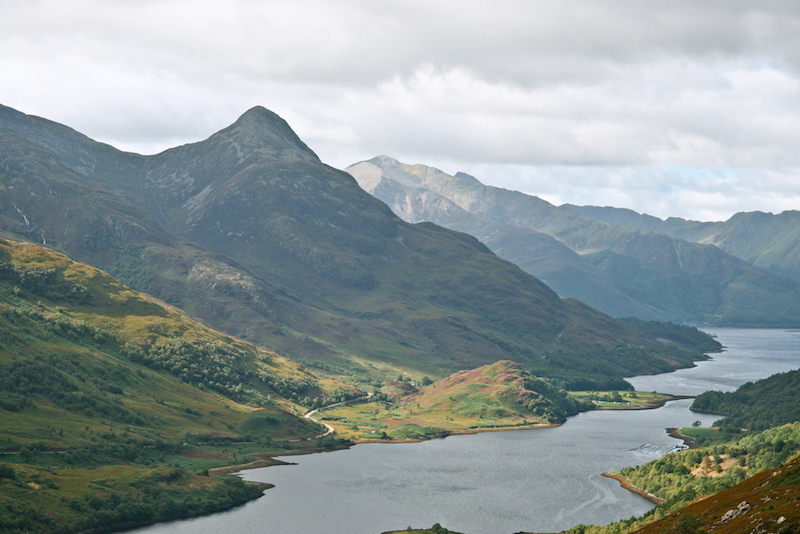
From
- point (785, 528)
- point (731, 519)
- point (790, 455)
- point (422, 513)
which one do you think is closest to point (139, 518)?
point (422, 513)

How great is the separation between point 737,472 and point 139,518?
457 ft

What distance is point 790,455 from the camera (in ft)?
632

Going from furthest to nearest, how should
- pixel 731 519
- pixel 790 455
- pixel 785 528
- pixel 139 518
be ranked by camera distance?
pixel 790 455 < pixel 139 518 < pixel 731 519 < pixel 785 528

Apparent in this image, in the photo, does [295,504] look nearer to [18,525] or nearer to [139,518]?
[139,518]

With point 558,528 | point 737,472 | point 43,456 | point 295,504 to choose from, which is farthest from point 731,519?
point 43,456

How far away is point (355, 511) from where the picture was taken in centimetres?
19450

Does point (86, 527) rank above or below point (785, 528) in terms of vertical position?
below

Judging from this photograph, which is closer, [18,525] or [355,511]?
[18,525]

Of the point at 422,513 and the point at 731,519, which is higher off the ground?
the point at 731,519

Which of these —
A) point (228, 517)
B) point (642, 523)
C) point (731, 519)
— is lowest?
point (228, 517)

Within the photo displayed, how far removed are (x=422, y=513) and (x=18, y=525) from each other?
88.6m

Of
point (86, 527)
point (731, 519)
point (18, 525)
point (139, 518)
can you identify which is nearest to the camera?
point (731, 519)

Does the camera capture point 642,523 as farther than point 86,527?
No

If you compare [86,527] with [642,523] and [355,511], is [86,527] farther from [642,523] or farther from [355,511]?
[642,523]
